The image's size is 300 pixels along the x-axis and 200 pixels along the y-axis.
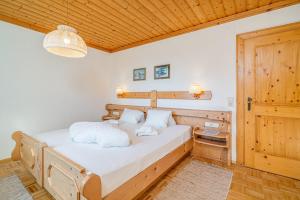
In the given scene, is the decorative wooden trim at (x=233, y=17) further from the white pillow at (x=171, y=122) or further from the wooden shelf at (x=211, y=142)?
the wooden shelf at (x=211, y=142)

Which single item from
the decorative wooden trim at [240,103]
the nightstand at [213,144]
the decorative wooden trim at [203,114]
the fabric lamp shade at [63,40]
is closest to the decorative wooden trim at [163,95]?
the decorative wooden trim at [203,114]

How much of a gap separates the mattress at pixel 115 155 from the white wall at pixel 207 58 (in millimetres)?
1203

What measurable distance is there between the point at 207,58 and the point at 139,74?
162cm

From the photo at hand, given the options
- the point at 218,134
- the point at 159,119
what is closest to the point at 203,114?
the point at 218,134

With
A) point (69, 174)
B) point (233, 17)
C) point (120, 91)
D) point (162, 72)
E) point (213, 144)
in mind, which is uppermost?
point (233, 17)

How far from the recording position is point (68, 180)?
1.24m

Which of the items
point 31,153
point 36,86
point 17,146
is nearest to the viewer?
point 31,153

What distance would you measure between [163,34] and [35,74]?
8.63 feet

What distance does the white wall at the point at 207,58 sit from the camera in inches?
90.3

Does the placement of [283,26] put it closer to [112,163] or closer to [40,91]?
[112,163]

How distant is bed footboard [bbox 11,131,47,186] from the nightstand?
7.25 ft

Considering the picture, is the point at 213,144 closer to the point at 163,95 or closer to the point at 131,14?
the point at 163,95

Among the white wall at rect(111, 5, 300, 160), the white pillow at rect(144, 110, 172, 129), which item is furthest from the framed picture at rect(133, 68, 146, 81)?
the white pillow at rect(144, 110, 172, 129)

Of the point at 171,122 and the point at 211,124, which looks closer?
the point at 211,124
